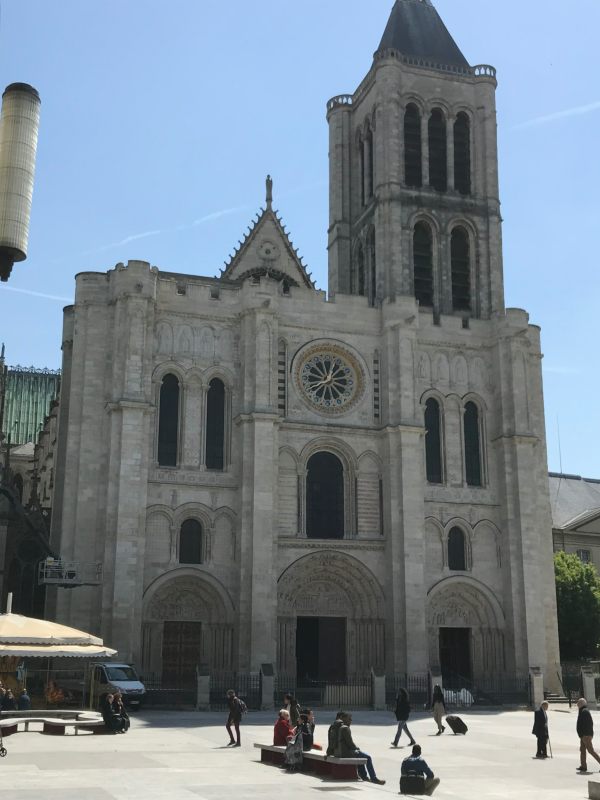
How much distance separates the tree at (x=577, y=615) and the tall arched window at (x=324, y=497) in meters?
13.5

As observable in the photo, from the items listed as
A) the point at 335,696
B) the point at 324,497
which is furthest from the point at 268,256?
the point at 335,696

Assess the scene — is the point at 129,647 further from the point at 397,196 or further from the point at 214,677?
the point at 397,196

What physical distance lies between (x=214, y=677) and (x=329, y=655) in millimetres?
4975

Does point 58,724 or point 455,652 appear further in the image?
point 455,652

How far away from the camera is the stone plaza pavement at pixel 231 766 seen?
13969 mm

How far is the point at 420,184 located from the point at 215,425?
1564 cm

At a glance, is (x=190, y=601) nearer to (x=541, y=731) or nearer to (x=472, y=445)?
(x=472, y=445)

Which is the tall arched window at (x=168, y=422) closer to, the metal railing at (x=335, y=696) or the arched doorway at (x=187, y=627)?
the arched doorway at (x=187, y=627)

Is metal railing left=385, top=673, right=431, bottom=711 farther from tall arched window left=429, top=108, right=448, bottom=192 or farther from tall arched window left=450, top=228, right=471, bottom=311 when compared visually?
tall arched window left=429, top=108, right=448, bottom=192

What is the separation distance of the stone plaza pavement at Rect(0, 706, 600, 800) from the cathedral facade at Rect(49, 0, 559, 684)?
395 inches

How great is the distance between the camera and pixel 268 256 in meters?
44.6

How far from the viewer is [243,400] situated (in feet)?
124

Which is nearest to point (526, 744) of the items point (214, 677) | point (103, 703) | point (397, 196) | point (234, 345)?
point (103, 703)

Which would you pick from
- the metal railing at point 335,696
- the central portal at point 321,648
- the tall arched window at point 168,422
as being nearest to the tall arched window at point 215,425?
the tall arched window at point 168,422
